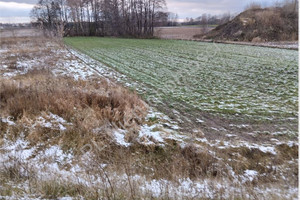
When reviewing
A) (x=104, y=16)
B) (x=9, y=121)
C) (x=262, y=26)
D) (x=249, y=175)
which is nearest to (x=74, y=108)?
(x=9, y=121)

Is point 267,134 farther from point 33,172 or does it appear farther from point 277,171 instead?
point 33,172

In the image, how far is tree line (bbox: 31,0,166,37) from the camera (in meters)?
41.1

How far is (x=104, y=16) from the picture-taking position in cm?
5141

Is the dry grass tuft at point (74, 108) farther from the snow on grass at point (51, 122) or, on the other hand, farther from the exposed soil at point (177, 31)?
the exposed soil at point (177, 31)

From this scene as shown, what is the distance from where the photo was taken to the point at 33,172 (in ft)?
10.8

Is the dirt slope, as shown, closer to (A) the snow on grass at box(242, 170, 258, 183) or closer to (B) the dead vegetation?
(B) the dead vegetation

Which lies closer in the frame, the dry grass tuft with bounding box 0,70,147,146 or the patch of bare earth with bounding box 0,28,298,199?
the patch of bare earth with bounding box 0,28,298,199

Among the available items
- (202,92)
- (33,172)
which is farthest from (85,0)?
(33,172)

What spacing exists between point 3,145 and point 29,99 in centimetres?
202

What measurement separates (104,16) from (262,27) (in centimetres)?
3687

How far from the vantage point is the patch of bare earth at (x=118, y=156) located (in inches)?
113

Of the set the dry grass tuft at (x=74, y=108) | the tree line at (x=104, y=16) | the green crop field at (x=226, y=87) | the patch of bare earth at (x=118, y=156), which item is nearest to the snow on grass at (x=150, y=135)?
the patch of bare earth at (x=118, y=156)

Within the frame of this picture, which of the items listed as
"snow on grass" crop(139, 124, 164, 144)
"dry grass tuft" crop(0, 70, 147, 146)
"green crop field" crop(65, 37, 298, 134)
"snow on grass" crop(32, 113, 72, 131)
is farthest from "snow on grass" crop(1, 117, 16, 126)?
"green crop field" crop(65, 37, 298, 134)

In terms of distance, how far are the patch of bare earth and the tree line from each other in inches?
1431
